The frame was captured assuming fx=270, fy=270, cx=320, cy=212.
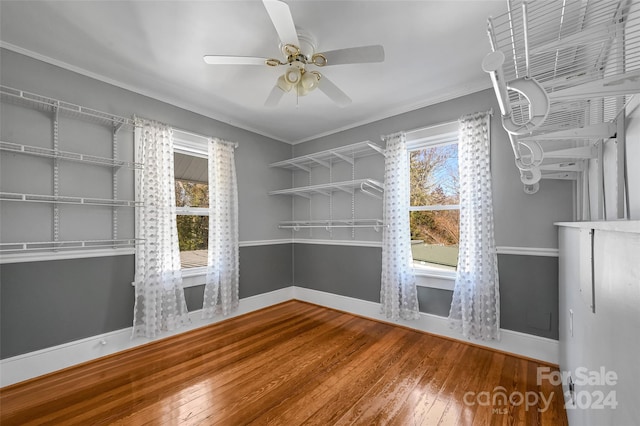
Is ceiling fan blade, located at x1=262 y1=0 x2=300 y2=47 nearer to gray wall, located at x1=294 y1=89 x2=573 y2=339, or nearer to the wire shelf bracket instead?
the wire shelf bracket

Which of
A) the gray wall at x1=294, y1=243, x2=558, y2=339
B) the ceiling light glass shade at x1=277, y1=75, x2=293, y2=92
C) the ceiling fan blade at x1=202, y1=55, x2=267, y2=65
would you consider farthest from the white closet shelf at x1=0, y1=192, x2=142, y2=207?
the gray wall at x1=294, y1=243, x2=558, y2=339

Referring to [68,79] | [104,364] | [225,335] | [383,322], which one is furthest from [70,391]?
[383,322]

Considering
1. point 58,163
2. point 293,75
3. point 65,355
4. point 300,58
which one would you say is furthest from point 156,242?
point 300,58

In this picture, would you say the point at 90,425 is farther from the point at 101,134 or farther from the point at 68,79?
the point at 68,79

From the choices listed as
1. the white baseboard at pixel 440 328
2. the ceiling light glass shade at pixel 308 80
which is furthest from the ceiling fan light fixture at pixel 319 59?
the white baseboard at pixel 440 328

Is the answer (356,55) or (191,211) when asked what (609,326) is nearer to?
(356,55)

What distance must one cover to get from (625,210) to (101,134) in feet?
11.8

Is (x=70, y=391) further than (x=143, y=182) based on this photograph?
No

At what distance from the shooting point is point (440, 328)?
2910 millimetres

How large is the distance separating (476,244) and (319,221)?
1.93 meters

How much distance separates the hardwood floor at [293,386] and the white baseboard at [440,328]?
12 cm

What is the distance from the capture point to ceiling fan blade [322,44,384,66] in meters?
1.65

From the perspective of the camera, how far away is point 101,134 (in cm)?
251

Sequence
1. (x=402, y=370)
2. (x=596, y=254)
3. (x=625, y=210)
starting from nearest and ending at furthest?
(x=596, y=254), (x=625, y=210), (x=402, y=370)
